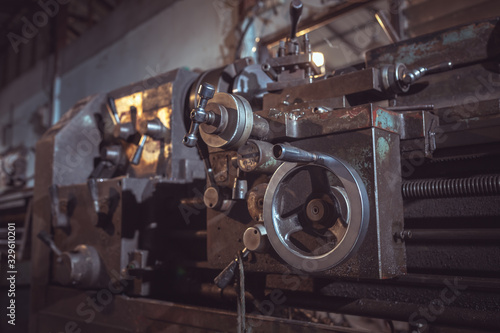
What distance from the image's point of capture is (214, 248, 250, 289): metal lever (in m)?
1.07

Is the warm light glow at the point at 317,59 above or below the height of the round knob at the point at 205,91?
above

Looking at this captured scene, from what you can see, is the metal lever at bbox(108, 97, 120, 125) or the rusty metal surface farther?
the metal lever at bbox(108, 97, 120, 125)

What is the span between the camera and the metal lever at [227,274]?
3.51 ft

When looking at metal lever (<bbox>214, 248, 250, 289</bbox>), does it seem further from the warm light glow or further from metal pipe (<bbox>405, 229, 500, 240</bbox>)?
the warm light glow

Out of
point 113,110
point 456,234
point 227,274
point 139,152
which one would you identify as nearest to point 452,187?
point 456,234

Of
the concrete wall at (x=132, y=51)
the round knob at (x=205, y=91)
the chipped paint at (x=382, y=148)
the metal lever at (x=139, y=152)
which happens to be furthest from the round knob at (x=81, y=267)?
the concrete wall at (x=132, y=51)

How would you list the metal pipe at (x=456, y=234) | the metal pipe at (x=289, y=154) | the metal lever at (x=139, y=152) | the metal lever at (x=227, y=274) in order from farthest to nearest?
the metal lever at (x=139, y=152) < the metal lever at (x=227, y=274) < the metal pipe at (x=456, y=234) < the metal pipe at (x=289, y=154)

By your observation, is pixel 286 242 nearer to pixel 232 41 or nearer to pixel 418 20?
pixel 418 20

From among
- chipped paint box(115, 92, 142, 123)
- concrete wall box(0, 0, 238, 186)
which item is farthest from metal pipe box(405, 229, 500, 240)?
concrete wall box(0, 0, 238, 186)

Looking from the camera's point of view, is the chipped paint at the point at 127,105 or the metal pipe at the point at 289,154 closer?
the metal pipe at the point at 289,154

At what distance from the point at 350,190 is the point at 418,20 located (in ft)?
6.52

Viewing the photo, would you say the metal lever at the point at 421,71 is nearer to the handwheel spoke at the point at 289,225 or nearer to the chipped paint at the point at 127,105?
the handwheel spoke at the point at 289,225

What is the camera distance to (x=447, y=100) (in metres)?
1.21

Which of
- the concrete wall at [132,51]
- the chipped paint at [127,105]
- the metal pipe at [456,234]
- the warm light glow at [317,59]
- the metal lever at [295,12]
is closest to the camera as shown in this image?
the metal pipe at [456,234]
